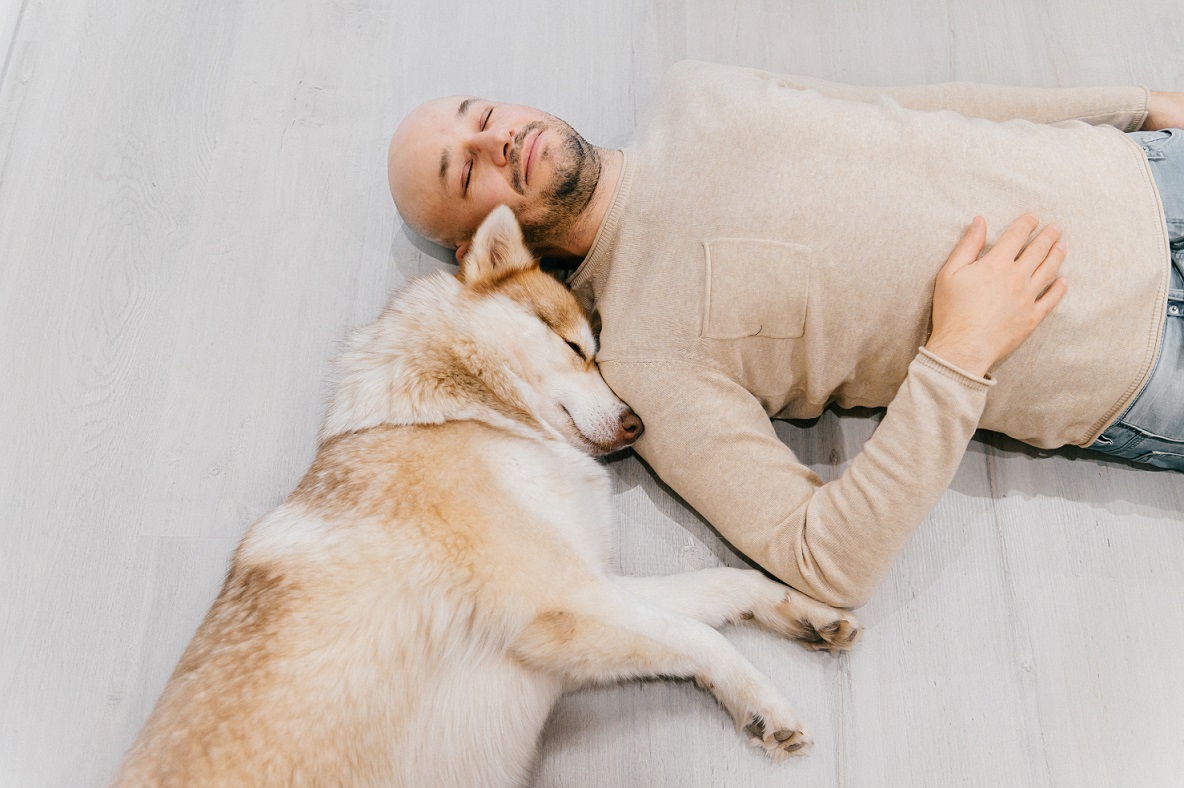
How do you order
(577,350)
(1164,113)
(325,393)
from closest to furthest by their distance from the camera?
1. (577,350)
2. (1164,113)
3. (325,393)

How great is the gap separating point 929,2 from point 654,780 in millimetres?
2842

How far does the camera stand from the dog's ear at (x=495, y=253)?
181 centimetres

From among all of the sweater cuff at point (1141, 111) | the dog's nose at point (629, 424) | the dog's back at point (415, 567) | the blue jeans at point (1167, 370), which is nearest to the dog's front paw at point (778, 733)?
the dog's back at point (415, 567)

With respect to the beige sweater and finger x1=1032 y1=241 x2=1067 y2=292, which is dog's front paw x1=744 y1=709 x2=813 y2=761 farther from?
finger x1=1032 y1=241 x2=1067 y2=292

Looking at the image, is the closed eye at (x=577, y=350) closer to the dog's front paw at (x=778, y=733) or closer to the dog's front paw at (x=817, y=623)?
the dog's front paw at (x=817, y=623)

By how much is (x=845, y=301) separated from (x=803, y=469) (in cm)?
43

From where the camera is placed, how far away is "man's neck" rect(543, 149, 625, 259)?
190cm

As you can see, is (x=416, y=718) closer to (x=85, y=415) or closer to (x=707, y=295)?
(x=707, y=295)

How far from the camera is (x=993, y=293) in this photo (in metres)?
1.58

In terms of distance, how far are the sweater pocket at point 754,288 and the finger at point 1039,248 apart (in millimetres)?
487

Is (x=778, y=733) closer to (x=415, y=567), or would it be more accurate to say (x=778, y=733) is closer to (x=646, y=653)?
(x=646, y=653)

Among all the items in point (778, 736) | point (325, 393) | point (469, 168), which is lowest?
point (778, 736)

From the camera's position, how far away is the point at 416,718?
154 cm

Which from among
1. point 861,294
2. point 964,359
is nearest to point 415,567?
point 861,294
